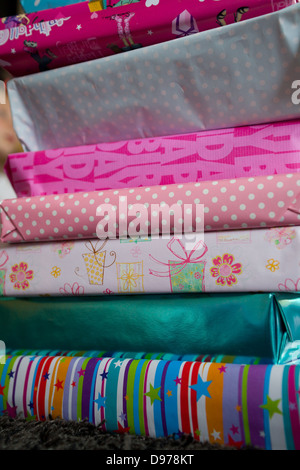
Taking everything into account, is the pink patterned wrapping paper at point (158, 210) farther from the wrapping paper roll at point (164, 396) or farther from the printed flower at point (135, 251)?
the wrapping paper roll at point (164, 396)

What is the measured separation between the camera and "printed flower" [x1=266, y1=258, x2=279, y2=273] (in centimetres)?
56

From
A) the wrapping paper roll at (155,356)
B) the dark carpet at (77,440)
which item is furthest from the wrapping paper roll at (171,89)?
the dark carpet at (77,440)

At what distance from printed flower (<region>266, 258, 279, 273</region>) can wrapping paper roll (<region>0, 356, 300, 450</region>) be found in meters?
0.13

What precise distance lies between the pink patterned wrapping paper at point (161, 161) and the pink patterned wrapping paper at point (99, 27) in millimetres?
161

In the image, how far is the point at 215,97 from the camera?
2.14 ft

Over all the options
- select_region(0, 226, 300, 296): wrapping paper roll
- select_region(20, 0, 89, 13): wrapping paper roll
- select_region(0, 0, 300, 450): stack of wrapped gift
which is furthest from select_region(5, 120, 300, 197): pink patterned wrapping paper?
select_region(20, 0, 89, 13): wrapping paper roll

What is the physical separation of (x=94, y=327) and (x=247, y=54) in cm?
47

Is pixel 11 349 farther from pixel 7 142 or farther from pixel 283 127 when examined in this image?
pixel 283 127

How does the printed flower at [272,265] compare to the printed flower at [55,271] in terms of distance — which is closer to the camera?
the printed flower at [272,265]

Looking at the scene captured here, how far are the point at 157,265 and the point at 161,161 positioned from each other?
6.7 inches

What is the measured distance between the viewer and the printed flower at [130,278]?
2.07ft

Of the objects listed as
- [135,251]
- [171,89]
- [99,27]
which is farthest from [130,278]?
[99,27]

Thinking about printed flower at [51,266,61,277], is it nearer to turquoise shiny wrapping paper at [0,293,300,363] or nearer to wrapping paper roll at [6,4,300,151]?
turquoise shiny wrapping paper at [0,293,300,363]
